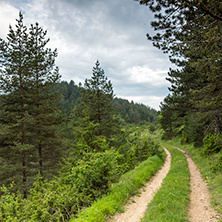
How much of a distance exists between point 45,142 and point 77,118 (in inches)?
151

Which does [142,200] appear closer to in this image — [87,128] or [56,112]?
[87,128]

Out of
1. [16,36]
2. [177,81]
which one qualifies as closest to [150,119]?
[177,81]

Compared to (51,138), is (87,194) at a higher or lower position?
lower

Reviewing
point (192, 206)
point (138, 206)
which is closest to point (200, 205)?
point (192, 206)

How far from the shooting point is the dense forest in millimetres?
6863

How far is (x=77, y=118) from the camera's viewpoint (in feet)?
49.3

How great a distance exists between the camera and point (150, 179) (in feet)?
32.8

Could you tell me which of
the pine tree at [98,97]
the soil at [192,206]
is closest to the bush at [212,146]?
the soil at [192,206]

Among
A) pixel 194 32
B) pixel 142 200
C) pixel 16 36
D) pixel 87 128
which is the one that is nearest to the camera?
pixel 194 32

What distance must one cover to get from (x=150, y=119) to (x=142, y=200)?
369 ft

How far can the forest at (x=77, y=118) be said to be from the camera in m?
5.88

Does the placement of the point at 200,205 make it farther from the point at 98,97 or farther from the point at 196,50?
the point at 98,97

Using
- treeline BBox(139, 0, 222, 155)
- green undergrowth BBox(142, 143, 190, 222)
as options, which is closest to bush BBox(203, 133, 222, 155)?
treeline BBox(139, 0, 222, 155)

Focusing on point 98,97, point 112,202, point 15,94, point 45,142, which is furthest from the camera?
point 98,97
